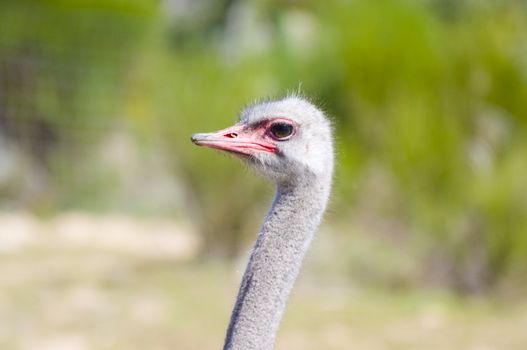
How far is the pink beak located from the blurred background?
11.2ft

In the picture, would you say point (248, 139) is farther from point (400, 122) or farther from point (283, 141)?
point (400, 122)

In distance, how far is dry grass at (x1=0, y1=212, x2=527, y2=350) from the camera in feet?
22.2

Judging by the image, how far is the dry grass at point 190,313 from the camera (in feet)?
22.2

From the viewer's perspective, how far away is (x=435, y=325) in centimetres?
733

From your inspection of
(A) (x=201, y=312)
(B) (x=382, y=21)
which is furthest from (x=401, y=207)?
(A) (x=201, y=312)

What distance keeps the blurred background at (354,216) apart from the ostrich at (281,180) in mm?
3410

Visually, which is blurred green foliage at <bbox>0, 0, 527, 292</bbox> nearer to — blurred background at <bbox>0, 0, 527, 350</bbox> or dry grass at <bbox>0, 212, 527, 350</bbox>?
blurred background at <bbox>0, 0, 527, 350</bbox>

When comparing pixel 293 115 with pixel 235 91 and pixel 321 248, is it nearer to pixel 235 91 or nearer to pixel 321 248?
pixel 321 248

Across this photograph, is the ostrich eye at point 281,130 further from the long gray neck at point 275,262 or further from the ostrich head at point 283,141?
the long gray neck at point 275,262

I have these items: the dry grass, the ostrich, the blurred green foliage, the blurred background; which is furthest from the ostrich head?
the blurred green foliage

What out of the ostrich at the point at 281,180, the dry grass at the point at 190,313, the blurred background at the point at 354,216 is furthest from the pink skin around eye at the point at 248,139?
the dry grass at the point at 190,313

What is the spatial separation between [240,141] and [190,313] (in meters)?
4.46

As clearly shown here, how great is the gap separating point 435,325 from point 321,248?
1722 millimetres

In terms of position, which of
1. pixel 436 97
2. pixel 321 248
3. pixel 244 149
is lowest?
pixel 244 149
